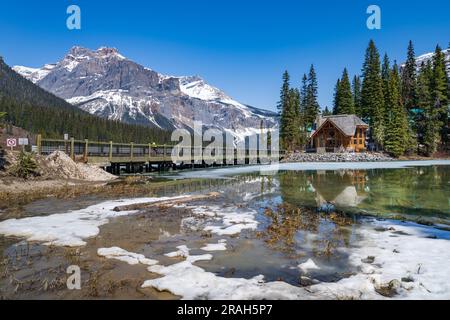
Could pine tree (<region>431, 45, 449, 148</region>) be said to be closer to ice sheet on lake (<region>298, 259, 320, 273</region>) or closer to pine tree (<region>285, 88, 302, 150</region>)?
pine tree (<region>285, 88, 302, 150</region>)

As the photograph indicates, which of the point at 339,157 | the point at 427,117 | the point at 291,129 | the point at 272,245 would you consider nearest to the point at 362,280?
the point at 272,245

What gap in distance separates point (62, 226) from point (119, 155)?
72.6 feet

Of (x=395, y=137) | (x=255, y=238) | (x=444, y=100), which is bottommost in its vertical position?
(x=255, y=238)

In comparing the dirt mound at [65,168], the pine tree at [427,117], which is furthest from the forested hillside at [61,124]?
the pine tree at [427,117]

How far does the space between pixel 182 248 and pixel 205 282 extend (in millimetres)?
2031

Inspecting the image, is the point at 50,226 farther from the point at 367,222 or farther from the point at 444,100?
the point at 444,100

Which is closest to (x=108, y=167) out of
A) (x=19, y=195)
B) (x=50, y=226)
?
(x=19, y=195)

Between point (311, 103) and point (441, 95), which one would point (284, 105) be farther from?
point (441, 95)

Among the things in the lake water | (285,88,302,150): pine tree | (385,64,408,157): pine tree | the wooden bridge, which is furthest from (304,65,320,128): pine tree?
the lake water

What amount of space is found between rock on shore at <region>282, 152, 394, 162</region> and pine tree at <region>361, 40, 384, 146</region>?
6.06 meters

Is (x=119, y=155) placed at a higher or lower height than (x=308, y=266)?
higher

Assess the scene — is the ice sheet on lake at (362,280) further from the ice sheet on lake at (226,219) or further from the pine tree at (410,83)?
the pine tree at (410,83)

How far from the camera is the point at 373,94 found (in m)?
65.4
